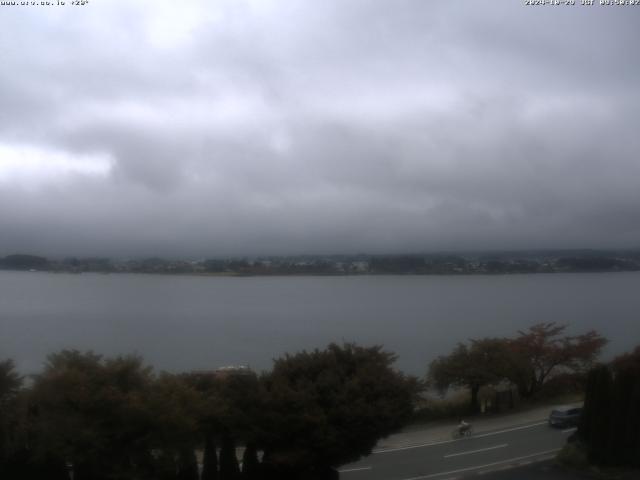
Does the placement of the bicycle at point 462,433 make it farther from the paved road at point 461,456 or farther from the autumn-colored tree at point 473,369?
the autumn-colored tree at point 473,369

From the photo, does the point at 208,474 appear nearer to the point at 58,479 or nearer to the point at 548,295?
the point at 58,479

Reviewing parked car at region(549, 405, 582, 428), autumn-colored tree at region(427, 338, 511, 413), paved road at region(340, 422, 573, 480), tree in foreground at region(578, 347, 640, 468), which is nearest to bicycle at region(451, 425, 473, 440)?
paved road at region(340, 422, 573, 480)

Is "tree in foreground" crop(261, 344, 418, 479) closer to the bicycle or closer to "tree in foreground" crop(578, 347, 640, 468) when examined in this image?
"tree in foreground" crop(578, 347, 640, 468)

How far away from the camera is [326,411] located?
1508 centimetres

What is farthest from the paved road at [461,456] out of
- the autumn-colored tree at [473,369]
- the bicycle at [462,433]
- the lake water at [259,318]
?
the lake water at [259,318]

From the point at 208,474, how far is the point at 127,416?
113 inches

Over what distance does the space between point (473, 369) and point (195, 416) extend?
54.2ft

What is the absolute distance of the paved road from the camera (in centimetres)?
1814

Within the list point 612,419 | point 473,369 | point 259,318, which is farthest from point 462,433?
point 259,318

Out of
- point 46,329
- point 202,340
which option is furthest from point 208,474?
point 46,329

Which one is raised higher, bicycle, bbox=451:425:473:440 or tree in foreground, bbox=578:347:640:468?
tree in foreground, bbox=578:347:640:468

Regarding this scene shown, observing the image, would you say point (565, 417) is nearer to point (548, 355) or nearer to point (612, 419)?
point (612, 419)

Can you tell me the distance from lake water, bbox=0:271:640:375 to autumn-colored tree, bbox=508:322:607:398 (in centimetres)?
652

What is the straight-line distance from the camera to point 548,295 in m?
98.1
